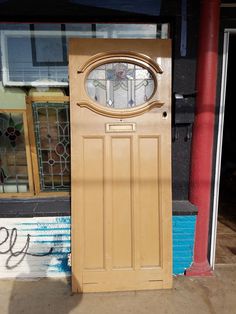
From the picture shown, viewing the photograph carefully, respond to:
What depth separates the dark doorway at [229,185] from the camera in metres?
3.81

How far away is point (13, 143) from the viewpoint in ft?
10.6

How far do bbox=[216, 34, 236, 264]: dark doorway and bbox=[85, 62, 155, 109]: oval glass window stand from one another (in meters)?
1.23

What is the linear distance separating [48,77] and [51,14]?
23.1 inches

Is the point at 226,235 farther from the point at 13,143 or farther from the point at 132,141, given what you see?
the point at 13,143

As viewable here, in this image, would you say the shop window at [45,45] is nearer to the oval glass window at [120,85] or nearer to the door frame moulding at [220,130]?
the oval glass window at [120,85]

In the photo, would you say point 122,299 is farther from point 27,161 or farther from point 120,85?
point 120,85

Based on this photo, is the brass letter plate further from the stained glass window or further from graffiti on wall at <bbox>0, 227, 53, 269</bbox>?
graffiti on wall at <bbox>0, 227, 53, 269</bbox>

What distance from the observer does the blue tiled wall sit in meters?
3.10

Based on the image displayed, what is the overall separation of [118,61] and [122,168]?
101cm

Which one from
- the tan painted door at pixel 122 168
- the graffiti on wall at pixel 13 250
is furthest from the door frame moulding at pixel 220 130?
the graffiti on wall at pixel 13 250

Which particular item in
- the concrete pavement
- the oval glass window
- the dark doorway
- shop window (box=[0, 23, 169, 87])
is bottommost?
the concrete pavement

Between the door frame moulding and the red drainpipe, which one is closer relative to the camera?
the red drainpipe

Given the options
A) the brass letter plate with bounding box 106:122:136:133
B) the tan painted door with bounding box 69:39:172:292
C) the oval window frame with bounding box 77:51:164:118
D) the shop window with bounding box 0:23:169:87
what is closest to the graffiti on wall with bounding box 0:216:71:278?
the tan painted door with bounding box 69:39:172:292

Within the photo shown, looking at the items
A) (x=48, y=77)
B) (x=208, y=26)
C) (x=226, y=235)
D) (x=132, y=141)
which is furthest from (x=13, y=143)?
(x=226, y=235)
